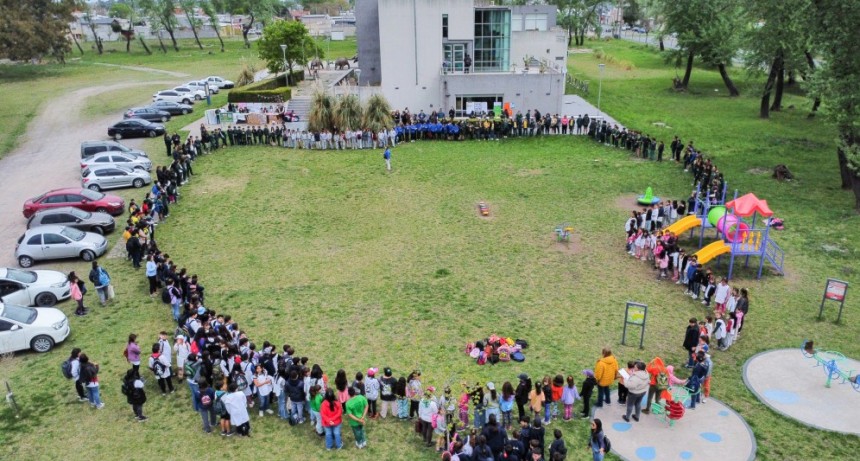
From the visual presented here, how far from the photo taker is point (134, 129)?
37.2 metres

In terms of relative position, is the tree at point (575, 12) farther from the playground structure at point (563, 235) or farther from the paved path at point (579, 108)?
the playground structure at point (563, 235)

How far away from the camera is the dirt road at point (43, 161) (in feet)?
79.9

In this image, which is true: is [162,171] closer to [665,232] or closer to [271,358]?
[271,358]

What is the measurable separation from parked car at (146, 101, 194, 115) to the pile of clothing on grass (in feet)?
120

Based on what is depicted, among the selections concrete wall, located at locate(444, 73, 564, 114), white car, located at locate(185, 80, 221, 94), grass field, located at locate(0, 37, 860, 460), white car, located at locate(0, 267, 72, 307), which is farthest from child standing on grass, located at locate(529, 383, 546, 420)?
white car, located at locate(185, 80, 221, 94)

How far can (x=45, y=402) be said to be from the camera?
1349 centimetres

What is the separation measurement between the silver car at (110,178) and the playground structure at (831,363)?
2677cm

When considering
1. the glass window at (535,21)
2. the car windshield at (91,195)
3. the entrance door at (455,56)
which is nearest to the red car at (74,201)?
the car windshield at (91,195)

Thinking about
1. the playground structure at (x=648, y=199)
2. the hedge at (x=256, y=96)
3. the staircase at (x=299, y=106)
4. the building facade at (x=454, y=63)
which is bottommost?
the playground structure at (x=648, y=199)

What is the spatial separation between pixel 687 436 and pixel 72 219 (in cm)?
2127

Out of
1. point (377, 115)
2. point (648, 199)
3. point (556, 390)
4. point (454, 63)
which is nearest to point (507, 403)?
point (556, 390)

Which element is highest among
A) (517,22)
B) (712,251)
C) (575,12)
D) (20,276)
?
(575,12)

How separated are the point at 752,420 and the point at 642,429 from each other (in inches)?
91.1

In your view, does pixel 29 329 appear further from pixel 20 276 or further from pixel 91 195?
pixel 91 195
